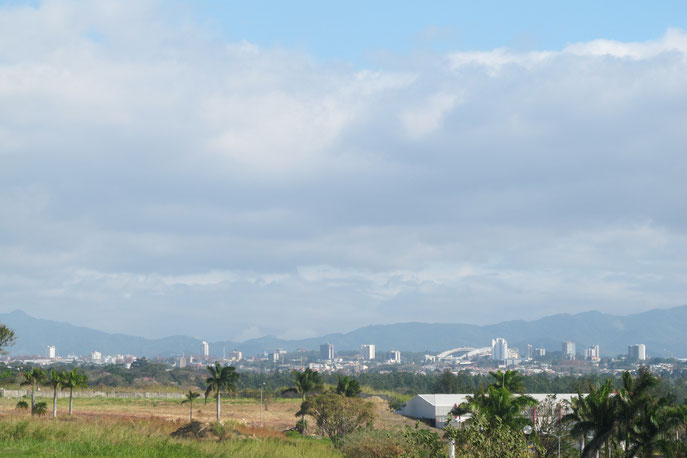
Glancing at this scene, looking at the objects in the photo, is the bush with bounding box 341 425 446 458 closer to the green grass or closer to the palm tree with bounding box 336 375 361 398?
the green grass

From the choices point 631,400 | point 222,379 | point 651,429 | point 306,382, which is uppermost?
point 631,400

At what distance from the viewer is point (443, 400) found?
307 feet

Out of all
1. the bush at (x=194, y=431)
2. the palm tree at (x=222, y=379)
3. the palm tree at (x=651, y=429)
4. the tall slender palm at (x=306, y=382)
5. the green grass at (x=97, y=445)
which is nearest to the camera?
the green grass at (x=97, y=445)

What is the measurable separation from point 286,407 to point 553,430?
55514mm

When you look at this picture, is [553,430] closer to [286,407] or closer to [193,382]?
[286,407]

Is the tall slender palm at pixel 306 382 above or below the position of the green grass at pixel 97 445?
below

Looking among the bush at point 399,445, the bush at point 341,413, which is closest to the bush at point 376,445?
the bush at point 399,445

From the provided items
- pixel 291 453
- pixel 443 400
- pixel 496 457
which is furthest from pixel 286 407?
pixel 496 457

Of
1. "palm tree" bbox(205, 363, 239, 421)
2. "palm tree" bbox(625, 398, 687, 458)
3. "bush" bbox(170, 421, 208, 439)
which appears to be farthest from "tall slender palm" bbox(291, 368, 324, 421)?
"palm tree" bbox(625, 398, 687, 458)

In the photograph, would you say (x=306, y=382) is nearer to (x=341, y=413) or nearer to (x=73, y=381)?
(x=73, y=381)

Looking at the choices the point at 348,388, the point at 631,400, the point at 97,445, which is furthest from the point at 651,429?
the point at 348,388

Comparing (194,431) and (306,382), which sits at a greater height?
(306,382)

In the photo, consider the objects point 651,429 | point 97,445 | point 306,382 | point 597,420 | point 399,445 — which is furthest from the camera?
point 306,382

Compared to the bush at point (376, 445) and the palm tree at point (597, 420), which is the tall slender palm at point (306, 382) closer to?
the palm tree at point (597, 420)
